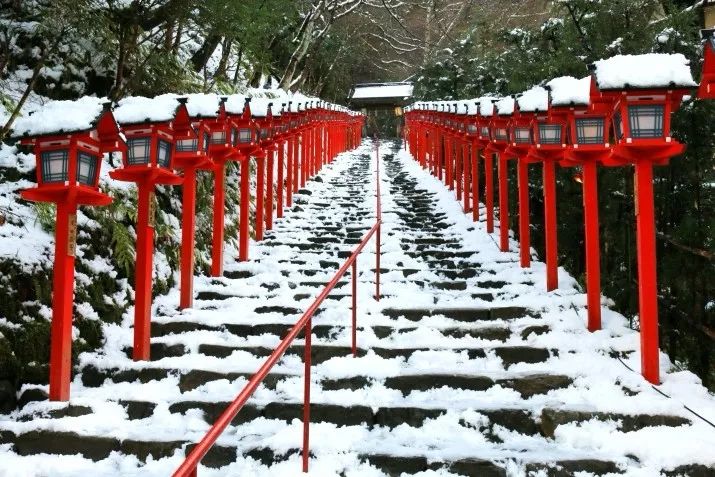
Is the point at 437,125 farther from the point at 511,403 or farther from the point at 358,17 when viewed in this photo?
the point at 358,17

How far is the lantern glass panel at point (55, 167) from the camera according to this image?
4090 mm

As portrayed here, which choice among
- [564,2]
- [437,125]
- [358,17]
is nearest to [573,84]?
[564,2]

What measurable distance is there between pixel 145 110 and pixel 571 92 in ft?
12.4

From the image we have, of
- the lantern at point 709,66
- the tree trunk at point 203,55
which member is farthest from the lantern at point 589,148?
the tree trunk at point 203,55

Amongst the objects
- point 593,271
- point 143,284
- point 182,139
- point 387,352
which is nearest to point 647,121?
point 593,271

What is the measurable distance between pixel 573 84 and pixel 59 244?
178 inches

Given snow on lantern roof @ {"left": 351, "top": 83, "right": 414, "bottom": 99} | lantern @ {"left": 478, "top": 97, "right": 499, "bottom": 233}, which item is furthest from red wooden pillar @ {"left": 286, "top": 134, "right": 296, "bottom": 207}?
snow on lantern roof @ {"left": 351, "top": 83, "right": 414, "bottom": 99}

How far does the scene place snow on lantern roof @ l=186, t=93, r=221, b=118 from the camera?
6.22 meters

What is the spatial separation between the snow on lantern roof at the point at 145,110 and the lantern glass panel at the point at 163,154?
236 millimetres

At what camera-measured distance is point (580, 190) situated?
6.65 meters

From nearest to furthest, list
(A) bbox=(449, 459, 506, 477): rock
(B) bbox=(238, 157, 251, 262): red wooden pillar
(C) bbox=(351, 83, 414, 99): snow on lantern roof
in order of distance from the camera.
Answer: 1. (A) bbox=(449, 459, 506, 477): rock
2. (B) bbox=(238, 157, 251, 262): red wooden pillar
3. (C) bbox=(351, 83, 414, 99): snow on lantern roof

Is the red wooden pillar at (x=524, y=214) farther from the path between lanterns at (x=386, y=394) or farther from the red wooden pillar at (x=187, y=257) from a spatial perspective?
the red wooden pillar at (x=187, y=257)

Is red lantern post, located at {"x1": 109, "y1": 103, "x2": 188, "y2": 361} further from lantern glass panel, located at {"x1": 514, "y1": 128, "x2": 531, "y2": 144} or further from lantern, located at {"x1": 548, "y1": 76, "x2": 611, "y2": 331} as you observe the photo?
lantern glass panel, located at {"x1": 514, "y1": 128, "x2": 531, "y2": 144}

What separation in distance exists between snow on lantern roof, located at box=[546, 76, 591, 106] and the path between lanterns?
6.29 ft
